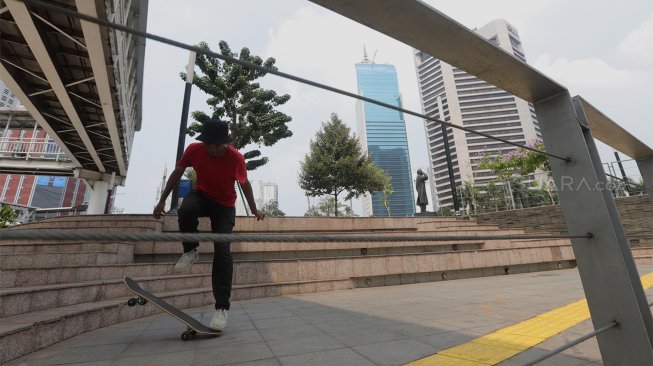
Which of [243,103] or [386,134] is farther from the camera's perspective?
[386,134]

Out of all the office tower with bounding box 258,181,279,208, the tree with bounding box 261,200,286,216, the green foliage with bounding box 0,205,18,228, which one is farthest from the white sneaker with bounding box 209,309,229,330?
the office tower with bounding box 258,181,279,208

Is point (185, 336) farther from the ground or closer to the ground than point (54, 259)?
closer to the ground

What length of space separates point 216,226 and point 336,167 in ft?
68.3

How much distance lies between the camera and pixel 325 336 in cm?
269

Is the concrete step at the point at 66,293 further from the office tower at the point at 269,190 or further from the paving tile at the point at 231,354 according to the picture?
the office tower at the point at 269,190

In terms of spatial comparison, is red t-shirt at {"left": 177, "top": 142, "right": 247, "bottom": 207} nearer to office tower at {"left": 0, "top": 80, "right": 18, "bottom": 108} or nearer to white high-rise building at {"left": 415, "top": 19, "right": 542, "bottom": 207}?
white high-rise building at {"left": 415, "top": 19, "right": 542, "bottom": 207}

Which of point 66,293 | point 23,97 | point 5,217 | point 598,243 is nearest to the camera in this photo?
point 598,243

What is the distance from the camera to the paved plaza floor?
6.89 ft

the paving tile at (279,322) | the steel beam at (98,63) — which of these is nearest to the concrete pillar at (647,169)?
the paving tile at (279,322)

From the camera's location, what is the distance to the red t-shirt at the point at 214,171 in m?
2.68

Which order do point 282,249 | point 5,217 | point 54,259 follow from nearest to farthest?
point 54,259 < point 282,249 < point 5,217

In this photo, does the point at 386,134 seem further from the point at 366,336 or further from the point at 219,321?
the point at 219,321

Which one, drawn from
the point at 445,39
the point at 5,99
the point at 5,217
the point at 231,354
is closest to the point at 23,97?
the point at 231,354

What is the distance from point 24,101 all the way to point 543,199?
222ft
